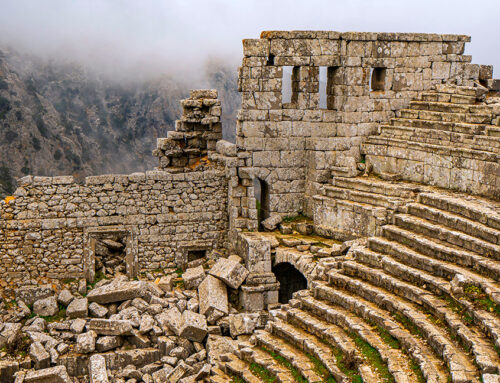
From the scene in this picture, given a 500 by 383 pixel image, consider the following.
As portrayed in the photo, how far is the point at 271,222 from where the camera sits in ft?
58.5

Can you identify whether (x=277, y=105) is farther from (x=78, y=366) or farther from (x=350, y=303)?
(x=78, y=366)

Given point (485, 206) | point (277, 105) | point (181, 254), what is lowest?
point (181, 254)

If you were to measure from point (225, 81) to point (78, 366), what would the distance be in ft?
57.4

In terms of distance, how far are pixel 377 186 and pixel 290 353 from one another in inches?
220

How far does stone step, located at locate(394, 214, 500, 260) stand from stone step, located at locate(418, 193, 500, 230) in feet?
1.47

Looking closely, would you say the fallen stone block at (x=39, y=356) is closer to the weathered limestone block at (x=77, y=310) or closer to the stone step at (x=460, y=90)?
the weathered limestone block at (x=77, y=310)

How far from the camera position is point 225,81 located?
29703 millimetres

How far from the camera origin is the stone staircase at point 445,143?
14.8m

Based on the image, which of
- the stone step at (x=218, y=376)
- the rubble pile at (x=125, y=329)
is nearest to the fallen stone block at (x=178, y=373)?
the rubble pile at (x=125, y=329)

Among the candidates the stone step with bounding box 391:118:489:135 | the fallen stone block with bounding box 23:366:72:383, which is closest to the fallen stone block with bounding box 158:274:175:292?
the fallen stone block with bounding box 23:366:72:383

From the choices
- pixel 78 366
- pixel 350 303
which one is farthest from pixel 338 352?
pixel 78 366

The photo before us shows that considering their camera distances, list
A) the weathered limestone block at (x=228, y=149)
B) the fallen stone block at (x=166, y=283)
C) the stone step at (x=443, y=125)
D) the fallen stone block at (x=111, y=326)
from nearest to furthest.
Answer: the fallen stone block at (x=111, y=326), the stone step at (x=443, y=125), the fallen stone block at (x=166, y=283), the weathered limestone block at (x=228, y=149)

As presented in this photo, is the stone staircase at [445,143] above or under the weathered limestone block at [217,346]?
above

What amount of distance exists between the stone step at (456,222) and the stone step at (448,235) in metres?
0.10
